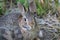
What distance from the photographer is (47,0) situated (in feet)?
7.68

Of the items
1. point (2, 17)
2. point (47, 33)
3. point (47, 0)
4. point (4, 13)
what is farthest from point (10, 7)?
point (47, 33)

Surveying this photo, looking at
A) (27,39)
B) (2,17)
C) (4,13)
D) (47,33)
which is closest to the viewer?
(27,39)

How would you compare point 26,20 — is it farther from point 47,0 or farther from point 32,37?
point 47,0

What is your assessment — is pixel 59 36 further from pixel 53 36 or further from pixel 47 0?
pixel 47 0

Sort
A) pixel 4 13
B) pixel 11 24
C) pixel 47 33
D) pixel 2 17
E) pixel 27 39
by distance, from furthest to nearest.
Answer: pixel 4 13
pixel 2 17
pixel 11 24
pixel 47 33
pixel 27 39

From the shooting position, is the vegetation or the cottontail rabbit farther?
the vegetation

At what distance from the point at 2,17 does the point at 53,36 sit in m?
0.62

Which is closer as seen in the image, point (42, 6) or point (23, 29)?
point (23, 29)

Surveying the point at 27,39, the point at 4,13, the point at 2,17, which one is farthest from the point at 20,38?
the point at 4,13

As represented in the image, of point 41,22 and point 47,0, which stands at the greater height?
point 47,0

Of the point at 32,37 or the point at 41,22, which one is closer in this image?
the point at 32,37

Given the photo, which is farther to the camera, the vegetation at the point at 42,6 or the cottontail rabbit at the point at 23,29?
the vegetation at the point at 42,6

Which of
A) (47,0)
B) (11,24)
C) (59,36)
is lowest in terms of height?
(59,36)

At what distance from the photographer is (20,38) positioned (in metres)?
1.60
